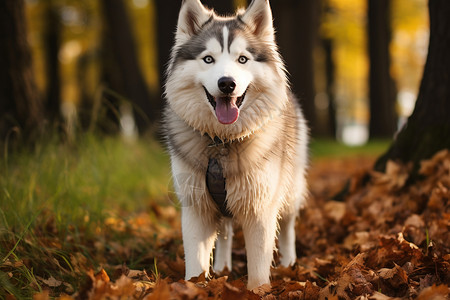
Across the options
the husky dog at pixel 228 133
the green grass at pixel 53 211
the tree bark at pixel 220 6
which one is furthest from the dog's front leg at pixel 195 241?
the tree bark at pixel 220 6

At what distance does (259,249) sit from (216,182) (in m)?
0.55

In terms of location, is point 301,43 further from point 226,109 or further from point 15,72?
point 226,109

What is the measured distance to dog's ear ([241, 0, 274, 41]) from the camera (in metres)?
3.00

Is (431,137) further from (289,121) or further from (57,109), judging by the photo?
(57,109)

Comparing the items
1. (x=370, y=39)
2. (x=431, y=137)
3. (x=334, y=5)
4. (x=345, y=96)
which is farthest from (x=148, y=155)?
(x=345, y=96)

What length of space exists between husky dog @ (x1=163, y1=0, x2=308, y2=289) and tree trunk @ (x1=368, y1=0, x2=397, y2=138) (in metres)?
12.1

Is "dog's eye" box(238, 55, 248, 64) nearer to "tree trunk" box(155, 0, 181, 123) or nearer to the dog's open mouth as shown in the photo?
the dog's open mouth

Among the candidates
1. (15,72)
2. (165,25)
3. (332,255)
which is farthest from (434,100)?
(165,25)

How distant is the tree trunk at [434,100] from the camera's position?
405 centimetres

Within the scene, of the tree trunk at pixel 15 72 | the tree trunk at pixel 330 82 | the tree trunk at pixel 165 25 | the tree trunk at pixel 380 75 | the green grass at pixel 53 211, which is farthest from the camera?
the tree trunk at pixel 330 82

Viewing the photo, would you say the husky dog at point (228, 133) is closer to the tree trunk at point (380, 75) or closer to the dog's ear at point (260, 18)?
the dog's ear at point (260, 18)

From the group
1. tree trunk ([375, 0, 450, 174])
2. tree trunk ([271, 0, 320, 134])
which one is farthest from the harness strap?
tree trunk ([271, 0, 320, 134])

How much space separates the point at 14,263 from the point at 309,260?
2279 millimetres

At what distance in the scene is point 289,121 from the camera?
3.36 meters
